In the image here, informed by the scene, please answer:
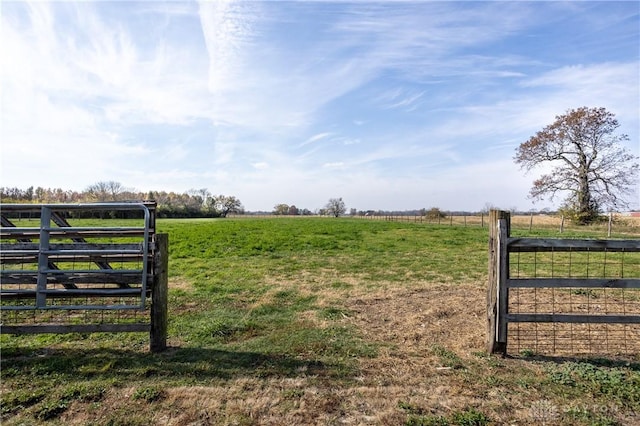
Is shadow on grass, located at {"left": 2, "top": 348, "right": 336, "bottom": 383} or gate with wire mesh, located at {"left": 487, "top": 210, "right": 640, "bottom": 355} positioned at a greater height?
gate with wire mesh, located at {"left": 487, "top": 210, "right": 640, "bottom": 355}

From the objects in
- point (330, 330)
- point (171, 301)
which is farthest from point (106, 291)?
point (330, 330)

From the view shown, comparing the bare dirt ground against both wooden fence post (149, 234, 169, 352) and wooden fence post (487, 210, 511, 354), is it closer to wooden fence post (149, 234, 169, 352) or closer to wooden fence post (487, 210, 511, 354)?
wooden fence post (487, 210, 511, 354)

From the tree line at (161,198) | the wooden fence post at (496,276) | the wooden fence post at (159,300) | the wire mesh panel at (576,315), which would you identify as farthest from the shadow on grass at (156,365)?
the tree line at (161,198)

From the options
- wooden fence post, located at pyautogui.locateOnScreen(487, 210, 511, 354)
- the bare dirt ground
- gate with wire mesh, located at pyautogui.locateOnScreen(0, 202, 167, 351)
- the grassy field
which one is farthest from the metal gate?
wooden fence post, located at pyautogui.locateOnScreen(487, 210, 511, 354)

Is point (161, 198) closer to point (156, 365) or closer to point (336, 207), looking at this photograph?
point (336, 207)

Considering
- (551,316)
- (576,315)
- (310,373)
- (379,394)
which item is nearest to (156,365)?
(310,373)

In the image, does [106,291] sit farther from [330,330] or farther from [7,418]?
[330,330]

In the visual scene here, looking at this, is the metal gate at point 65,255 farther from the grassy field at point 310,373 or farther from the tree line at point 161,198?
the tree line at point 161,198

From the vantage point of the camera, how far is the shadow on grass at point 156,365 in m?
3.93

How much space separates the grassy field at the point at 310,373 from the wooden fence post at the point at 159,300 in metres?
0.18

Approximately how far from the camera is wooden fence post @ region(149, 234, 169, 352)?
4.59 meters

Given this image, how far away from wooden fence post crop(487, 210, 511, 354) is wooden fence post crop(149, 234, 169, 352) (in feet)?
14.3

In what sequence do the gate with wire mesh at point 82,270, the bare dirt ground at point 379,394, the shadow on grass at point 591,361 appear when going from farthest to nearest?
the gate with wire mesh at point 82,270, the shadow on grass at point 591,361, the bare dirt ground at point 379,394

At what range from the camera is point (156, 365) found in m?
4.18
